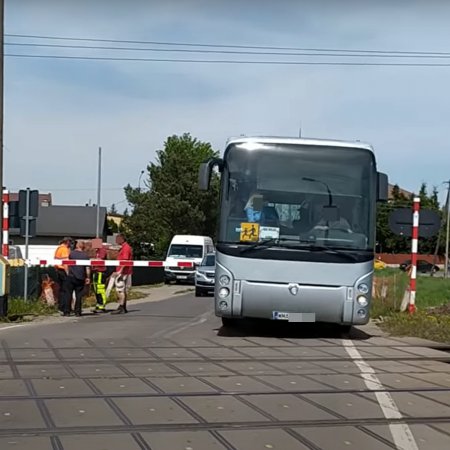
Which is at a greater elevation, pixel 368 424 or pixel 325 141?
pixel 325 141

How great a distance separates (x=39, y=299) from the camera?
2180cm

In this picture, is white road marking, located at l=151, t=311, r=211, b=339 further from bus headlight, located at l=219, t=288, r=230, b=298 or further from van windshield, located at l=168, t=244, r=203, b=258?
van windshield, located at l=168, t=244, r=203, b=258

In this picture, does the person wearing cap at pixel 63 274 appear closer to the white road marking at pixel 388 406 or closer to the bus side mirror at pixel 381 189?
the bus side mirror at pixel 381 189

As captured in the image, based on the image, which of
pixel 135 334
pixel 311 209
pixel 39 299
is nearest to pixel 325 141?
pixel 311 209

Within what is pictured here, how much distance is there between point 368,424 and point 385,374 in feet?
10.0

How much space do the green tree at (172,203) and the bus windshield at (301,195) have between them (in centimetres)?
4927

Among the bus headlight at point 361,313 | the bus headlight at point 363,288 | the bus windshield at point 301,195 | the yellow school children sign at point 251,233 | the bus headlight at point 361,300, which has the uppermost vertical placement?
the bus windshield at point 301,195

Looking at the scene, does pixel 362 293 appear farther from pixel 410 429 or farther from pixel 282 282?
pixel 410 429

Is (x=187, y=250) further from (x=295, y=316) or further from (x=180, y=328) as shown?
(x=295, y=316)

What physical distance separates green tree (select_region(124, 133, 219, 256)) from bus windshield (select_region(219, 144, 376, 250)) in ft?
162

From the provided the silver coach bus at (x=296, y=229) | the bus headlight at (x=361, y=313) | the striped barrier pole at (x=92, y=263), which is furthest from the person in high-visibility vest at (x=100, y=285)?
the bus headlight at (x=361, y=313)

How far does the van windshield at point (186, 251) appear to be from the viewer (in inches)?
1770

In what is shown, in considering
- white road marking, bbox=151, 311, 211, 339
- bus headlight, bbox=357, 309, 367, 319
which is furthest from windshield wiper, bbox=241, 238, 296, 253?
white road marking, bbox=151, 311, 211, 339

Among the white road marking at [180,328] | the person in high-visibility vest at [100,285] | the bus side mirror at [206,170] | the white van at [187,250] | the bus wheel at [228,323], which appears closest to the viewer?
the bus side mirror at [206,170]
